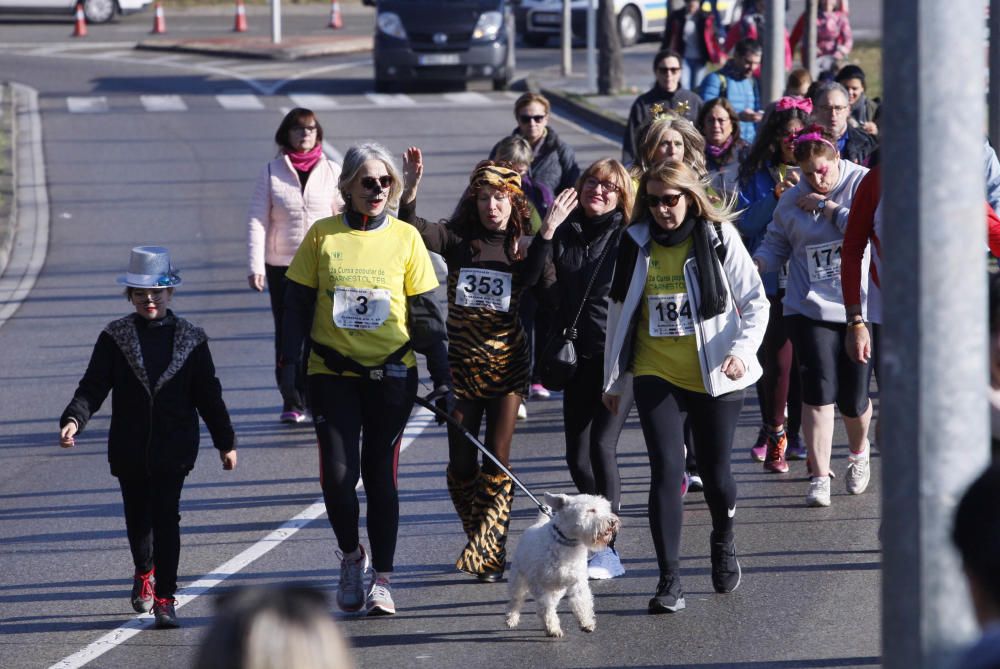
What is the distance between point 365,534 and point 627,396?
5.65ft

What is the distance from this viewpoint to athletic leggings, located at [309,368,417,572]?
6.90 m

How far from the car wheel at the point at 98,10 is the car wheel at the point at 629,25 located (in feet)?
47.6

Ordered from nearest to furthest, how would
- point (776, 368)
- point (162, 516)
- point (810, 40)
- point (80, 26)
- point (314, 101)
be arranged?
1. point (162, 516)
2. point (776, 368)
3. point (810, 40)
4. point (314, 101)
5. point (80, 26)

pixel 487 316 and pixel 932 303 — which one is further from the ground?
pixel 932 303

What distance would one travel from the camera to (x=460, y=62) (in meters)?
29.5

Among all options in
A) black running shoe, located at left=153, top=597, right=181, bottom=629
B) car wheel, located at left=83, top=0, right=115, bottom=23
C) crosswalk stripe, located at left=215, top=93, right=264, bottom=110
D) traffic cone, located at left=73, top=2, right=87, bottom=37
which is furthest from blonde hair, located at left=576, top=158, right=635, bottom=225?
car wheel, located at left=83, top=0, right=115, bottom=23

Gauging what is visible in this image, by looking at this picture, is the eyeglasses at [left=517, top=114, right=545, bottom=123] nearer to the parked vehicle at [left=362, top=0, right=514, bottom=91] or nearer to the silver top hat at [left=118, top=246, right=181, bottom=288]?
the silver top hat at [left=118, top=246, right=181, bottom=288]

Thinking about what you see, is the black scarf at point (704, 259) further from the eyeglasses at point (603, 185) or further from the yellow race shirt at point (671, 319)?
the eyeglasses at point (603, 185)

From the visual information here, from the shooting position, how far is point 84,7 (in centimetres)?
4359

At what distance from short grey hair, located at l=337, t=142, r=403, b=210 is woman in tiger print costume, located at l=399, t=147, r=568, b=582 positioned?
Answer: 0.47 meters

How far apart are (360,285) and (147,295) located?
882 mm

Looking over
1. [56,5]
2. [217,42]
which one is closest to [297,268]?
[217,42]

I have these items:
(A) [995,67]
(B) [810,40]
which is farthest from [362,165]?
(B) [810,40]

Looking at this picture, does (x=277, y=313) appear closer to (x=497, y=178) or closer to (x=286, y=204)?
(x=286, y=204)
